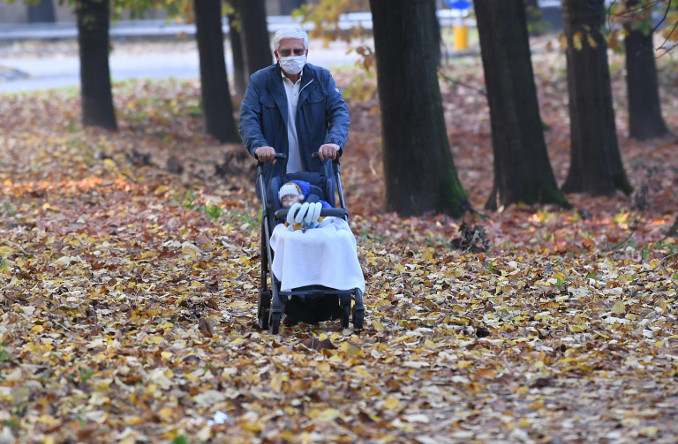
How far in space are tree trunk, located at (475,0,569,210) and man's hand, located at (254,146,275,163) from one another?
21.8ft

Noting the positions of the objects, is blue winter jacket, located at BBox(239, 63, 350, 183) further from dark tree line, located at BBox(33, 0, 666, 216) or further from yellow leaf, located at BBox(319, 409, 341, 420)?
dark tree line, located at BBox(33, 0, 666, 216)

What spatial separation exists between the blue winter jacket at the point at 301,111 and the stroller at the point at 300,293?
0.16 metres

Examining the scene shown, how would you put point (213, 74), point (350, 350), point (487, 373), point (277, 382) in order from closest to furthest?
point (277, 382) → point (487, 373) → point (350, 350) → point (213, 74)

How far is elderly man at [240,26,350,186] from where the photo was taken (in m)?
7.09

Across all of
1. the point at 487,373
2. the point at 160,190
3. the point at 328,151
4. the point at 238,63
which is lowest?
the point at 487,373

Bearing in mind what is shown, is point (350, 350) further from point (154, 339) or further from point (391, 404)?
point (154, 339)

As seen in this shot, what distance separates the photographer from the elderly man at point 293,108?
279 inches

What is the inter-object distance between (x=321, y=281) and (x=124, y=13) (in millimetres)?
36501

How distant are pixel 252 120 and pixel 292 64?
49cm

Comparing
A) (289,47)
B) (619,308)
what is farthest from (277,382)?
(619,308)

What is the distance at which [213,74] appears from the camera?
19109 mm

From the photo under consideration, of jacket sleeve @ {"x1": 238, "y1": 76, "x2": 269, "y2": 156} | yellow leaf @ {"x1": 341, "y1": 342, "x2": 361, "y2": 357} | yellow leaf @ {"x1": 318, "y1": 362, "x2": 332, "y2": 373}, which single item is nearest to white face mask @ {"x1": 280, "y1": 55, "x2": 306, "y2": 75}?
jacket sleeve @ {"x1": 238, "y1": 76, "x2": 269, "y2": 156}

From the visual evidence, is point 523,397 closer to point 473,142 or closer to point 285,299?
point 285,299

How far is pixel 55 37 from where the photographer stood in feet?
124
